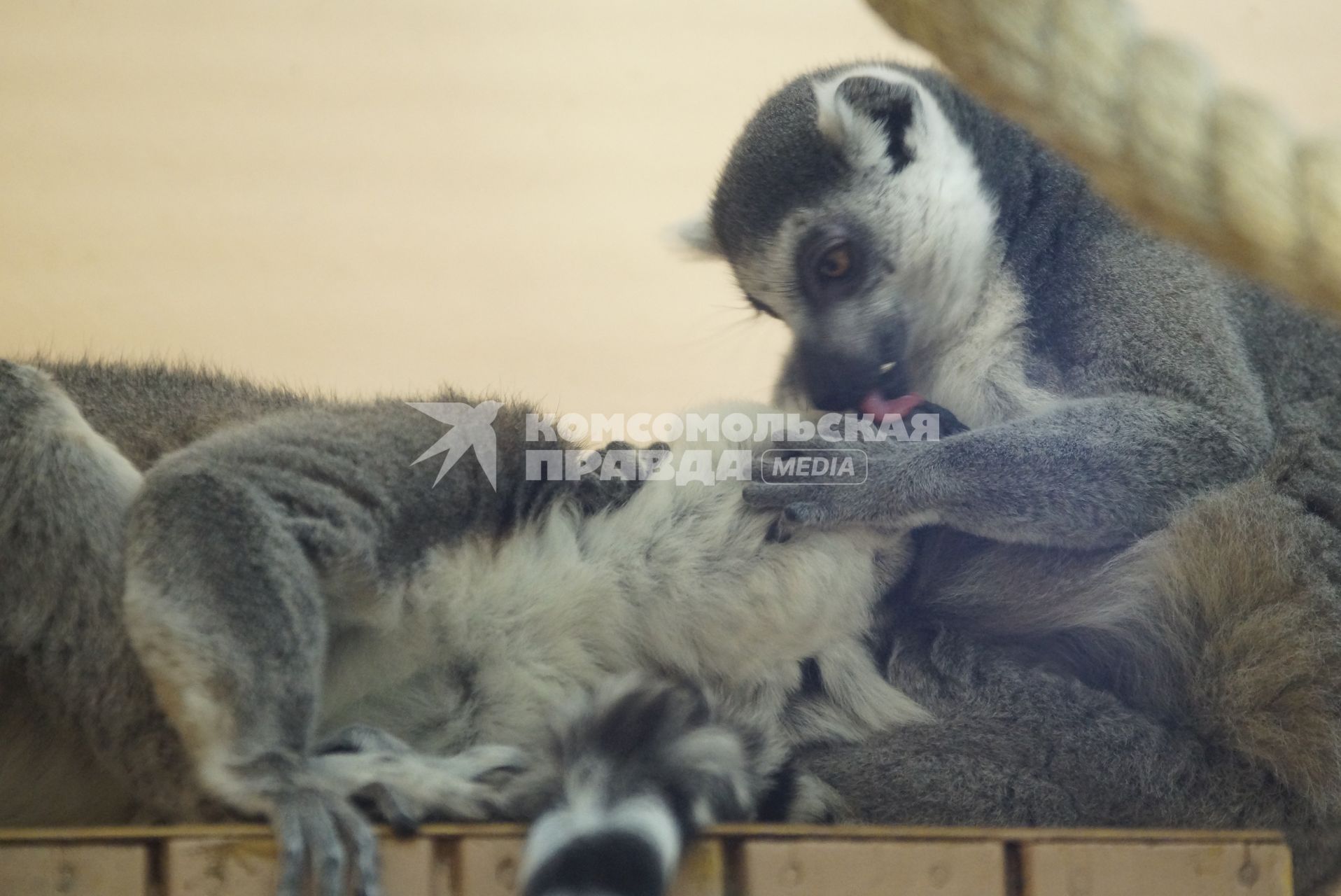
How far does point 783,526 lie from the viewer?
1843 millimetres

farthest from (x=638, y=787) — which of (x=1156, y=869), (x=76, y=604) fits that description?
(x=76, y=604)

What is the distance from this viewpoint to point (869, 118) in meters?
2.34

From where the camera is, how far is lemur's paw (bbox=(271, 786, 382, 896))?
4.48 ft

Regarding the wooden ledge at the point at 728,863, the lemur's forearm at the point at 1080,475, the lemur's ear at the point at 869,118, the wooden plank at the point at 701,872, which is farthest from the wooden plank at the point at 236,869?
the lemur's ear at the point at 869,118

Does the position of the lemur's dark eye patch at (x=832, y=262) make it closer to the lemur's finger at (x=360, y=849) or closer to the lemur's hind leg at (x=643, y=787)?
the lemur's hind leg at (x=643, y=787)

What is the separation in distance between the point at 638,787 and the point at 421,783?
0.28 metres

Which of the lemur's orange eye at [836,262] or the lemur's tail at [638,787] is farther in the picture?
the lemur's orange eye at [836,262]

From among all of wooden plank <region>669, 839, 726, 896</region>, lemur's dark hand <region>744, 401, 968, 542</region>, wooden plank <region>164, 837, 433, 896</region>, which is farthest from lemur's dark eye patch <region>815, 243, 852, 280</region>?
wooden plank <region>164, 837, 433, 896</region>

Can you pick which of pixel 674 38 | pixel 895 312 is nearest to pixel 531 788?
pixel 895 312

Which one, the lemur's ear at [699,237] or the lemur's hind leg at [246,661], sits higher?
the lemur's ear at [699,237]

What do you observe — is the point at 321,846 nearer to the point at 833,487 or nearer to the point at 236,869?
the point at 236,869

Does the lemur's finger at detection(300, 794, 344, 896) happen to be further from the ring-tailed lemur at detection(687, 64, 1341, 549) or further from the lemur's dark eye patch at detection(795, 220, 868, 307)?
the lemur's dark eye patch at detection(795, 220, 868, 307)

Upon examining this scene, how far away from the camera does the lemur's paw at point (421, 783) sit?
4.81 ft

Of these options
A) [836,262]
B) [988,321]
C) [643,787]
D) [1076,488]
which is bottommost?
[643,787]
